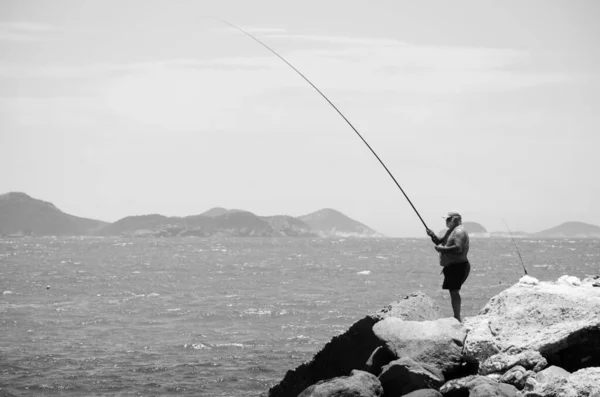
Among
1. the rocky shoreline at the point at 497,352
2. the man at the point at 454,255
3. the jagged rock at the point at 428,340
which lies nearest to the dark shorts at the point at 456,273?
the man at the point at 454,255

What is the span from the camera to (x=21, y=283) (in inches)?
1606

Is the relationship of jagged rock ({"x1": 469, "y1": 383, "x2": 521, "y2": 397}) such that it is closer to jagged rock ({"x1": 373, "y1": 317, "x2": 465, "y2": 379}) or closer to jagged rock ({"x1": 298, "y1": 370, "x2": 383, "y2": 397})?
jagged rock ({"x1": 373, "y1": 317, "x2": 465, "y2": 379})

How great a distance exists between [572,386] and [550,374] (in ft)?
1.18

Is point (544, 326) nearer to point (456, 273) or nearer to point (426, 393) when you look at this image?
point (426, 393)

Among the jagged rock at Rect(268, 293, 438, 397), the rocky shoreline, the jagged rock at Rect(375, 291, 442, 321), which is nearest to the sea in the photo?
the jagged rock at Rect(375, 291, 442, 321)

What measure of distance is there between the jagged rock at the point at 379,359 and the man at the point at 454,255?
71.2 inches

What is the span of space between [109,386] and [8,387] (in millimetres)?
2005

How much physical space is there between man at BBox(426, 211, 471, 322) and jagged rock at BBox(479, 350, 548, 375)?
2271 mm

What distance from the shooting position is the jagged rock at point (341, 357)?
8.67 metres

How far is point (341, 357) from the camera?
28.7 feet

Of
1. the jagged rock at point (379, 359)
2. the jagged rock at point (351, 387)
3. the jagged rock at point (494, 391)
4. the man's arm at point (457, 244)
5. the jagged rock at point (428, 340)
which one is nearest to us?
the jagged rock at point (494, 391)

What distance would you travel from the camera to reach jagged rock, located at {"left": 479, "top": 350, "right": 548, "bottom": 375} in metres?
6.92

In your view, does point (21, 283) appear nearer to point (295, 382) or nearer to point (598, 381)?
point (295, 382)

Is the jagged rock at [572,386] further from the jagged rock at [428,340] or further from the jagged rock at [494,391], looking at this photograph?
the jagged rock at [428,340]
